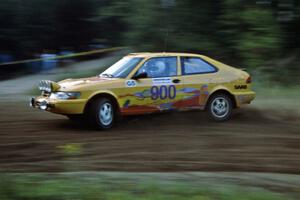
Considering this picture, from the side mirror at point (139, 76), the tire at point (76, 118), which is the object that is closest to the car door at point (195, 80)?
the side mirror at point (139, 76)

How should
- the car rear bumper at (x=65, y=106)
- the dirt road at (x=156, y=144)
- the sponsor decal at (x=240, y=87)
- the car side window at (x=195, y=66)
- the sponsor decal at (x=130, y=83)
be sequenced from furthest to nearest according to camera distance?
the sponsor decal at (x=240, y=87), the car side window at (x=195, y=66), the sponsor decal at (x=130, y=83), the car rear bumper at (x=65, y=106), the dirt road at (x=156, y=144)

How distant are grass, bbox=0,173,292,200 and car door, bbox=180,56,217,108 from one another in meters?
4.84

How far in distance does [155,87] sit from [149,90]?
0.48 feet

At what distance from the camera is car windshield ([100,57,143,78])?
11258 millimetres

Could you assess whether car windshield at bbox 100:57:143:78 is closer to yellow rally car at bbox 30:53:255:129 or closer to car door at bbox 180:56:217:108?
yellow rally car at bbox 30:53:255:129

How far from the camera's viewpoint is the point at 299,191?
21.5ft

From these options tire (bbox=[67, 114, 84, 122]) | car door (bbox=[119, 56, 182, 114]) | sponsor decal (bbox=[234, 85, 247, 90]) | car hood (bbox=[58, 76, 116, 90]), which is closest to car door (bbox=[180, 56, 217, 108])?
car door (bbox=[119, 56, 182, 114])

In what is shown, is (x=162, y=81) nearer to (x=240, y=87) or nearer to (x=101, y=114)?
(x=101, y=114)

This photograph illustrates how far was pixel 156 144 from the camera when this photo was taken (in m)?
9.46

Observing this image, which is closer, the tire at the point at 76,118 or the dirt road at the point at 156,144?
the dirt road at the point at 156,144

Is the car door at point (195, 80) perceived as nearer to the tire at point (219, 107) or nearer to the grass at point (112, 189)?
the tire at point (219, 107)


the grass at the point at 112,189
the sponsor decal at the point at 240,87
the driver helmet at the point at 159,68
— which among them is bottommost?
the grass at the point at 112,189

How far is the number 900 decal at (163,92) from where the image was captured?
11281 mm

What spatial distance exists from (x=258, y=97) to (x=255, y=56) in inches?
103
